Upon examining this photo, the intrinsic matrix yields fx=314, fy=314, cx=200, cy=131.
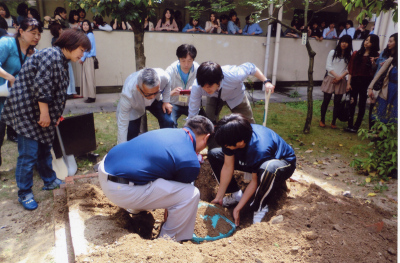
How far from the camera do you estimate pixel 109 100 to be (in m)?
8.04

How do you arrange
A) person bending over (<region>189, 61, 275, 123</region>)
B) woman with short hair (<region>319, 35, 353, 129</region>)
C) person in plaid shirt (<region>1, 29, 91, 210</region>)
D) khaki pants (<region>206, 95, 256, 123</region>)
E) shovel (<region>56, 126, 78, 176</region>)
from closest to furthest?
person in plaid shirt (<region>1, 29, 91, 210</region>), person bending over (<region>189, 61, 275, 123</region>), shovel (<region>56, 126, 78, 176</region>), khaki pants (<region>206, 95, 256, 123</region>), woman with short hair (<region>319, 35, 353, 129</region>)

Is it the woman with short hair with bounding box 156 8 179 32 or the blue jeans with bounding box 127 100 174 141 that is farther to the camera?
the woman with short hair with bounding box 156 8 179 32

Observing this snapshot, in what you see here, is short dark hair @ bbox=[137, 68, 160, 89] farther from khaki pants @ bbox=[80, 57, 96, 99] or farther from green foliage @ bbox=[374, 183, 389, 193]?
khaki pants @ bbox=[80, 57, 96, 99]

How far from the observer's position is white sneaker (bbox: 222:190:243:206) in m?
3.54

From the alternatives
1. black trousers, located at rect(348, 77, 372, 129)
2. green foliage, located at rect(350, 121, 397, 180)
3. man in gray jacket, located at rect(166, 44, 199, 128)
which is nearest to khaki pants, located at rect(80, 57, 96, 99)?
man in gray jacket, located at rect(166, 44, 199, 128)

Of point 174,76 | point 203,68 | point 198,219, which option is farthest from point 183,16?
point 198,219

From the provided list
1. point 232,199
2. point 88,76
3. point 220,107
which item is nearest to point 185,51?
A: point 220,107

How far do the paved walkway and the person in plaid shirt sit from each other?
3464 millimetres

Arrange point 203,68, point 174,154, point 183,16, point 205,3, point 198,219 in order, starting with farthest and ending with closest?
point 183,16, point 205,3, point 203,68, point 198,219, point 174,154

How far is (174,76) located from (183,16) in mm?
6612

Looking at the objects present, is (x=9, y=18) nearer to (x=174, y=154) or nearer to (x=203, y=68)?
(x=203, y=68)

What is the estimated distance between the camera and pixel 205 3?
31.5ft

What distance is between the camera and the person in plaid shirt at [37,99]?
3107 millimetres

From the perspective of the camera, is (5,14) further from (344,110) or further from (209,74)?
(344,110)
